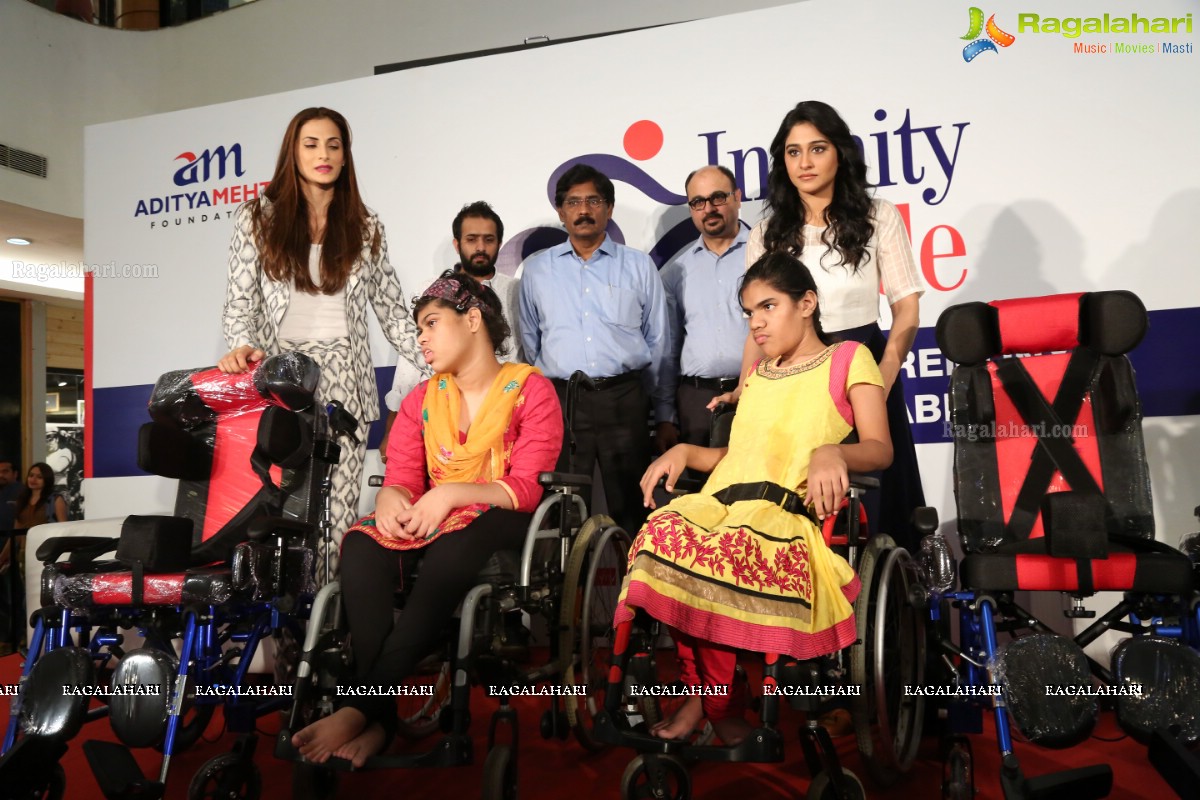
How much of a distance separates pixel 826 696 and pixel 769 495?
0.48 metres

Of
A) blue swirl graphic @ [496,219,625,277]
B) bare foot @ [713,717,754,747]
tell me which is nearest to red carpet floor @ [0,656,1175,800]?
bare foot @ [713,717,754,747]

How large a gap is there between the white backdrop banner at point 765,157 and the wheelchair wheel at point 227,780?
243cm

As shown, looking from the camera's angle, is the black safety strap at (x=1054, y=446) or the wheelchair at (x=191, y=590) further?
the black safety strap at (x=1054, y=446)

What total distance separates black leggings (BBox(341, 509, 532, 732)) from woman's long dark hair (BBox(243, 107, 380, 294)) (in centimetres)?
158

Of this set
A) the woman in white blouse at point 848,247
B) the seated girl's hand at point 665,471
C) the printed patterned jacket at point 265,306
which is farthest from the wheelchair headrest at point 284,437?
the woman in white blouse at point 848,247

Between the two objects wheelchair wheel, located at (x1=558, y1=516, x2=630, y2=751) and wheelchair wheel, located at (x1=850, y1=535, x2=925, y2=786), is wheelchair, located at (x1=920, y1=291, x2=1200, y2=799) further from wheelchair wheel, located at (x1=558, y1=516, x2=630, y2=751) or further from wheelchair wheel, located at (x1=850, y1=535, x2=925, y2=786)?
wheelchair wheel, located at (x1=558, y1=516, x2=630, y2=751)

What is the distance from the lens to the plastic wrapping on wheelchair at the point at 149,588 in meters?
2.36

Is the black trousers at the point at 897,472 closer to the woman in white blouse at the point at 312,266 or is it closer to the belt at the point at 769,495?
the belt at the point at 769,495

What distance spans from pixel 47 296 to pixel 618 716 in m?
8.60

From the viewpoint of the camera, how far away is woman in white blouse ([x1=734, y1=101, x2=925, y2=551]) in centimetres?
283

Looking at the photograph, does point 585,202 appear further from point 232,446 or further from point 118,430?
point 118,430

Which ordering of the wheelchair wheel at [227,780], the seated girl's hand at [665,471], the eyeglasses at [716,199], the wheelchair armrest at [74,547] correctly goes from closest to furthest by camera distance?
the wheelchair wheel at [227,780]
the seated girl's hand at [665,471]
the wheelchair armrest at [74,547]
the eyeglasses at [716,199]

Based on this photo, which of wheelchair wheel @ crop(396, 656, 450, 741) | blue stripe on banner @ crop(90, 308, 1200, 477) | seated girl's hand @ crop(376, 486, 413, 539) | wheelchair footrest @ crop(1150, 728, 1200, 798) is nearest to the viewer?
wheelchair footrest @ crop(1150, 728, 1200, 798)

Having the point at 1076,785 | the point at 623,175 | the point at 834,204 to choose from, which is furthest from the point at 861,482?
the point at 623,175
